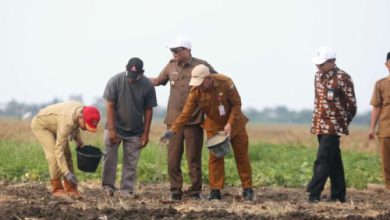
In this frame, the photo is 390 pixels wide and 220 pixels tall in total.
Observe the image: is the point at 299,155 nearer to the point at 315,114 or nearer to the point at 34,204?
the point at 315,114

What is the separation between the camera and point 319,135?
38.1ft

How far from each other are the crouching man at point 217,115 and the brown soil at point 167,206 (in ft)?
1.13

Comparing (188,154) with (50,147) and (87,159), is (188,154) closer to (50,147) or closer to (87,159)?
(87,159)

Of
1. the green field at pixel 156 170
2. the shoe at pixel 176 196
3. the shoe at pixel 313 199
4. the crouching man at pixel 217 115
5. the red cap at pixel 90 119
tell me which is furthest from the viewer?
the green field at pixel 156 170

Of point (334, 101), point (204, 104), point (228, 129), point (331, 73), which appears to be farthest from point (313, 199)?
point (204, 104)

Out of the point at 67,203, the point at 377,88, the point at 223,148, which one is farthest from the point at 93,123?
the point at 377,88

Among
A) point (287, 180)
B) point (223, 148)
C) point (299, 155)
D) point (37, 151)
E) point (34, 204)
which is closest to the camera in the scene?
point (34, 204)

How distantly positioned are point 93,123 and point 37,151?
5.94m

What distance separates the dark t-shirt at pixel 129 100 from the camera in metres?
11.7

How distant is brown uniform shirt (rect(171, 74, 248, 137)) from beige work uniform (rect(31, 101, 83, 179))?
1.24 metres

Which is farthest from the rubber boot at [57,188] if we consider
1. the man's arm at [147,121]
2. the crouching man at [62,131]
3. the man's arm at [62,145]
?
the man's arm at [147,121]

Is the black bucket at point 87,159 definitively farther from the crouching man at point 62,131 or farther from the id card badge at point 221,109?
the id card badge at point 221,109

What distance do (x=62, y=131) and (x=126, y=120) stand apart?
1.08 metres

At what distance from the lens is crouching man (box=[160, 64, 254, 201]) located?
11203 mm
